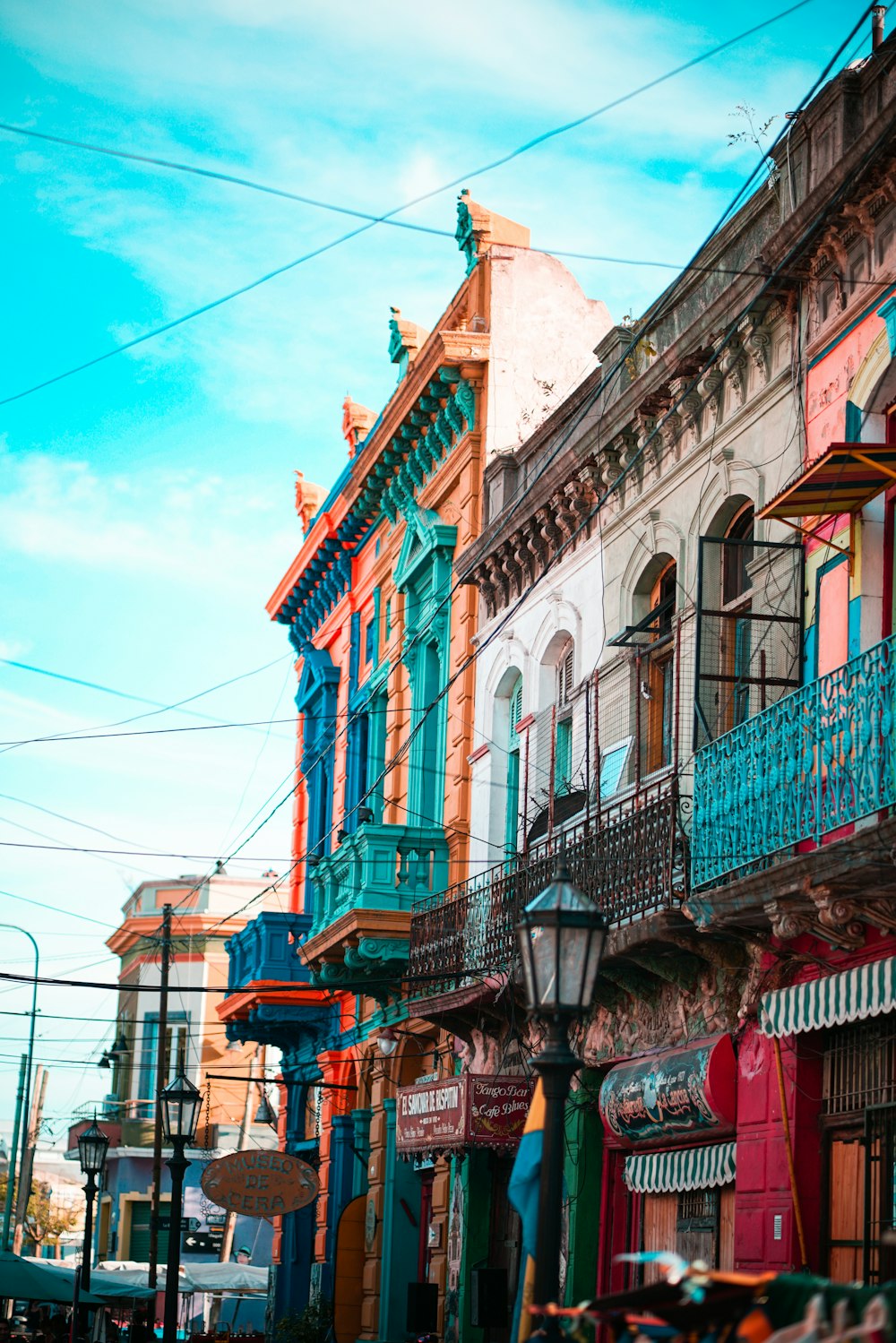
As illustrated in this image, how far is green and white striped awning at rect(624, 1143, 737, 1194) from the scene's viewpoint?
13805mm

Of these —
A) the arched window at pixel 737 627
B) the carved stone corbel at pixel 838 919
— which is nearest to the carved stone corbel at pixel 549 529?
the arched window at pixel 737 627

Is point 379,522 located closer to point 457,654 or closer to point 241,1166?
point 457,654

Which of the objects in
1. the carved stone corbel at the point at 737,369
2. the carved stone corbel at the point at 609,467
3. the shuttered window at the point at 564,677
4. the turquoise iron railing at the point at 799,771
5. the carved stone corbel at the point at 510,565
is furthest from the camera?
the carved stone corbel at the point at 510,565

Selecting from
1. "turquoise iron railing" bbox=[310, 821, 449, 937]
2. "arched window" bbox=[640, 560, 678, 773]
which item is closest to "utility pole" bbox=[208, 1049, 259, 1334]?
"turquoise iron railing" bbox=[310, 821, 449, 937]

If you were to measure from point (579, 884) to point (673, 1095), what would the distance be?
85.7 inches

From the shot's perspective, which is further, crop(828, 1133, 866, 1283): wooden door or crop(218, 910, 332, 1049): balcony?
crop(218, 910, 332, 1049): balcony

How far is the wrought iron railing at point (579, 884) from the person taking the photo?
14125 mm

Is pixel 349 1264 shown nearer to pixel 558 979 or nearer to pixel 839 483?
pixel 839 483

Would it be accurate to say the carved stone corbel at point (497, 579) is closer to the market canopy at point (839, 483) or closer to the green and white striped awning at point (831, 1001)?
the market canopy at point (839, 483)

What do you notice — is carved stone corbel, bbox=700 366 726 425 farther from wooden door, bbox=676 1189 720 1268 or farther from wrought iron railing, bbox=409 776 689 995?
wooden door, bbox=676 1189 720 1268

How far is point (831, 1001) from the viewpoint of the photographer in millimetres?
11789

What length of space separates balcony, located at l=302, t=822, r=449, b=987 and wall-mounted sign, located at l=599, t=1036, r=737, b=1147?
7060 mm

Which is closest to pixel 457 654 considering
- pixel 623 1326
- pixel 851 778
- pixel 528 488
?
pixel 528 488

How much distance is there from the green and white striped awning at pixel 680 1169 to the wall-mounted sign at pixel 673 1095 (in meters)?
0.13
